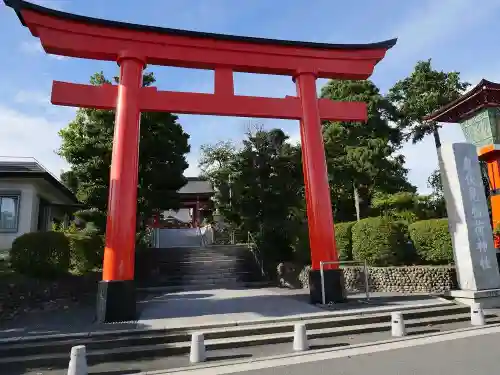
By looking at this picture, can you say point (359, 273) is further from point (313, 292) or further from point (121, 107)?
point (121, 107)

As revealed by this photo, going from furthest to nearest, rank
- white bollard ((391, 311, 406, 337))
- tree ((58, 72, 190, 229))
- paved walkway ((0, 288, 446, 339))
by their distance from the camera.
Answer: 1. tree ((58, 72, 190, 229))
2. paved walkway ((0, 288, 446, 339))
3. white bollard ((391, 311, 406, 337))

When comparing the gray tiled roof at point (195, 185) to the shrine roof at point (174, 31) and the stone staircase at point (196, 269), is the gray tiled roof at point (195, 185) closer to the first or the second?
the stone staircase at point (196, 269)

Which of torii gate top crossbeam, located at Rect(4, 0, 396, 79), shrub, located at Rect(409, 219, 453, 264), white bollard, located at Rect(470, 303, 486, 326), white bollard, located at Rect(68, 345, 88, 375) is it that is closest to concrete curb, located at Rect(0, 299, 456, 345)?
white bollard, located at Rect(470, 303, 486, 326)

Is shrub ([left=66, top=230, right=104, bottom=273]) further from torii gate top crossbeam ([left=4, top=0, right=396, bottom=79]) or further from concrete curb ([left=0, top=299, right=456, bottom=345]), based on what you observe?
torii gate top crossbeam ([left=4, top=0, right=396, bottom=79])

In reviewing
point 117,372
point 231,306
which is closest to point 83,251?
point 231,306

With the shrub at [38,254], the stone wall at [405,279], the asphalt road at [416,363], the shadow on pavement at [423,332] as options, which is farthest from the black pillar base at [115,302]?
the stone wall at [405,279]

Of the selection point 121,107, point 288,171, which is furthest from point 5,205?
point 288,171

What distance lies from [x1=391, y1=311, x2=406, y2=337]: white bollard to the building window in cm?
1459

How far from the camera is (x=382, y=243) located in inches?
475

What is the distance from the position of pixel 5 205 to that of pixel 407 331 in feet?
50.7

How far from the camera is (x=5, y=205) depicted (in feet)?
48.9

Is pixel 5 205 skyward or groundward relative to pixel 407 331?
skyward

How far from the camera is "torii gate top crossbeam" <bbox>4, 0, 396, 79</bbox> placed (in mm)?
8805

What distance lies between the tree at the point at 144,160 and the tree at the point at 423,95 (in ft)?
54.0
